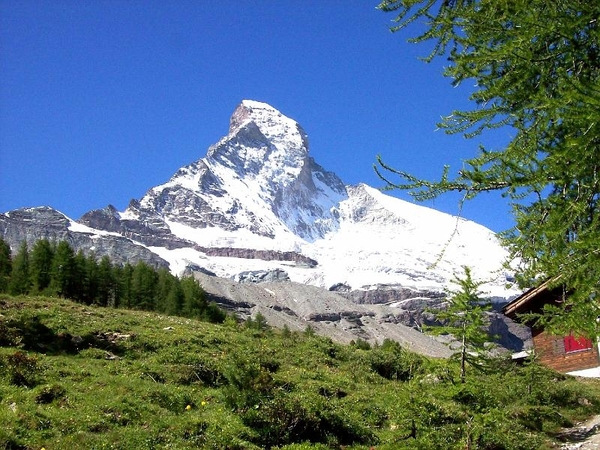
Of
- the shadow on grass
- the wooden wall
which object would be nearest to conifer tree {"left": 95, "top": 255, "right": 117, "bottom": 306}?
the shadow on grass

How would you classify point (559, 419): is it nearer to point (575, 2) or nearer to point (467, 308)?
point (467, 308)

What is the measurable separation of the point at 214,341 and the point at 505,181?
866 inches

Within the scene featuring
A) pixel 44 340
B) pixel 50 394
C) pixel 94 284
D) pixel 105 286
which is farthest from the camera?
pixel 105 286

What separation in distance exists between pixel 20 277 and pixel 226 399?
7844cm

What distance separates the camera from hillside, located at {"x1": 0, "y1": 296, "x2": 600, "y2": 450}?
1104 centimetres

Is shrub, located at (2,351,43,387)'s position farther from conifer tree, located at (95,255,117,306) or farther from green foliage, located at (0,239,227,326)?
conifer tree, located at (95,255,117,306)

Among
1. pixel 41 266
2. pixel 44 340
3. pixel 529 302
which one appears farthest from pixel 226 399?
pixel 41 266

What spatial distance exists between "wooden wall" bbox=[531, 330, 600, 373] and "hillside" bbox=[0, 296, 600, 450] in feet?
6.96

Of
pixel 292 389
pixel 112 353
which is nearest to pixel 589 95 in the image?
pixel 292 389

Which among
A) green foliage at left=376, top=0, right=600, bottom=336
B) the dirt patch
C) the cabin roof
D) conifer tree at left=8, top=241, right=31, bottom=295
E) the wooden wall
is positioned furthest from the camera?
conifer tree at left=8, top=241, right=31, bottom=295

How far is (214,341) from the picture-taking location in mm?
24438

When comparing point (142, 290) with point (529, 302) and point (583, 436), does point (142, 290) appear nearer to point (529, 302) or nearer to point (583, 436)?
point (529, 302)

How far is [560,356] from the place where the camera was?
25.3m

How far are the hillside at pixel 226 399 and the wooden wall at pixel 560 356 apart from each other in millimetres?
2122
